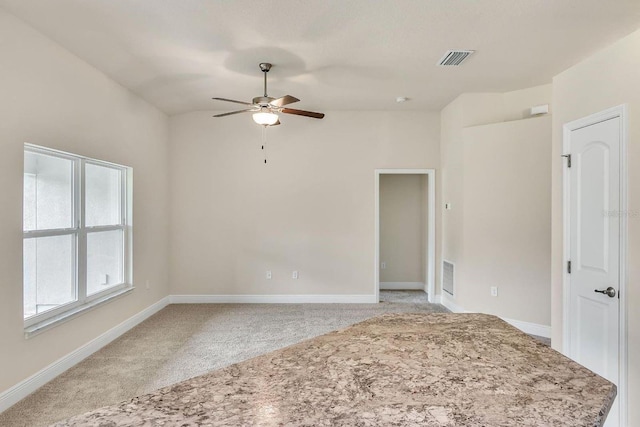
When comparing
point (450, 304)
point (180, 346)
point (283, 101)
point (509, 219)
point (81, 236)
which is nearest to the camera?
point (283, 101)

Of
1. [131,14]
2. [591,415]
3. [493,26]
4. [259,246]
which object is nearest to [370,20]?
[493,26]

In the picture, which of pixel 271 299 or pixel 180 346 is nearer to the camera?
pixel 180 346

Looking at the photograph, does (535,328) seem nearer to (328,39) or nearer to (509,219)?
(509,219)

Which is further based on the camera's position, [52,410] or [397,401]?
[52,410]

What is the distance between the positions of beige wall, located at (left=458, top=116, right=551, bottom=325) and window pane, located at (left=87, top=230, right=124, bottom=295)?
4.39 m

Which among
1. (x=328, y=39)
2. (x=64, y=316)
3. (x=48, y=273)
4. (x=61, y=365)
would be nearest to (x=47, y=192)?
(x=48, y=273)

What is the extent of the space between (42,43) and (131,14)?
930 mm

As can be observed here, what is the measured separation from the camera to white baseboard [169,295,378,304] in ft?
18.3

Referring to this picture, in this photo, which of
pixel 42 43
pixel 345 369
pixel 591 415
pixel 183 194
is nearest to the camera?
pixel 591 415

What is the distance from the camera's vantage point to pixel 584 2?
8.17ft

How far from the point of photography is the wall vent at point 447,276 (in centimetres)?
514

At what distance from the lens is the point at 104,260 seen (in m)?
4.13

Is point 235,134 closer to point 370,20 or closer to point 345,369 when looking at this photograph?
point 370,20

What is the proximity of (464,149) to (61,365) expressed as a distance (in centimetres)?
499
